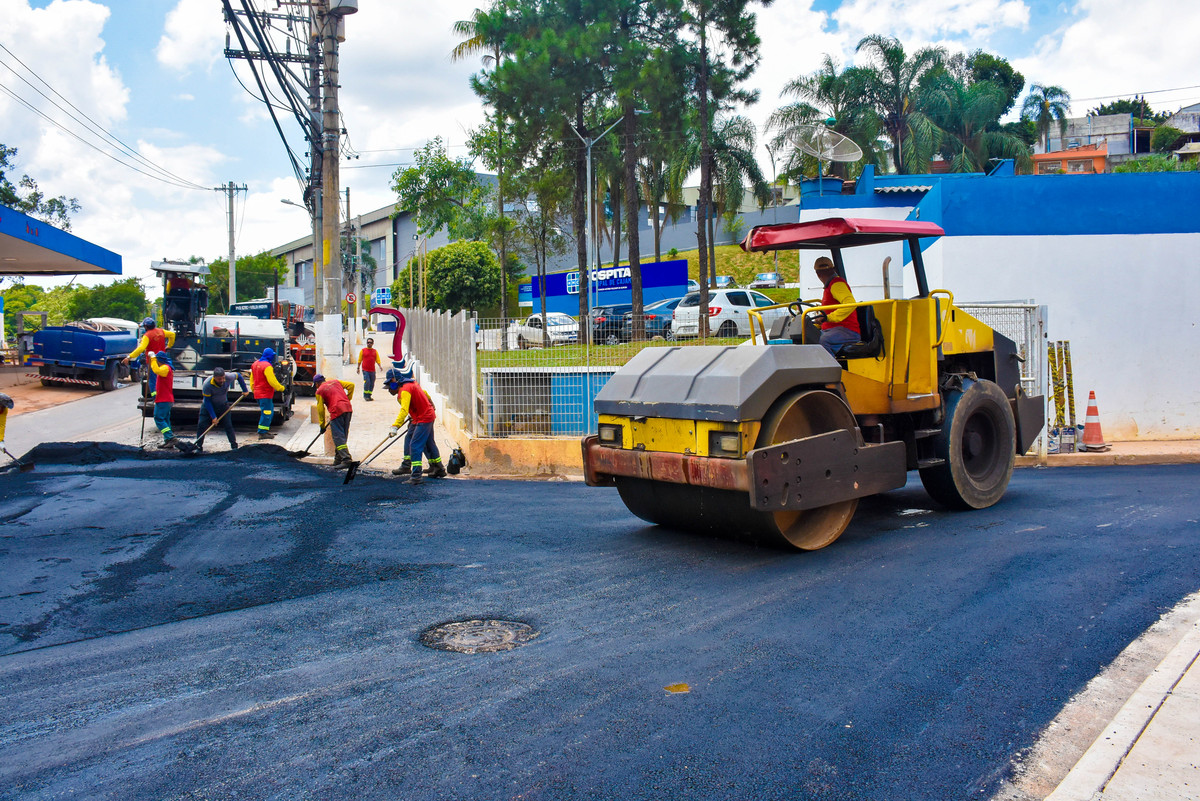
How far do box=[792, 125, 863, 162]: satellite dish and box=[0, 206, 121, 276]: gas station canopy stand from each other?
20.0 meters

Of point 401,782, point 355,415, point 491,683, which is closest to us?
point 401,782

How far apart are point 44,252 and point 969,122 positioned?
36318 mm

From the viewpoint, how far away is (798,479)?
5957 millimetres

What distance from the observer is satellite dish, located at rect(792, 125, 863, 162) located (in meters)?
13.1

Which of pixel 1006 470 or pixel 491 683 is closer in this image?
pixel 491 683

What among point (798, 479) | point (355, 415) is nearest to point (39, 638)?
point (798, 479)

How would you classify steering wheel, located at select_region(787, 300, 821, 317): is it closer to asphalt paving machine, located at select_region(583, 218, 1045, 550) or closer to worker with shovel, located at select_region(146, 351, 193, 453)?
asphalt paving machine, located at select_region(583, 218, 1045, 550)

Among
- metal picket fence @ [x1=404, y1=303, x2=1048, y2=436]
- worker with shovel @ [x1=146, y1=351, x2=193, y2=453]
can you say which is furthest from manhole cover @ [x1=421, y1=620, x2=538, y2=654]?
worker with shovel @ [x1=146, y1=351, x2=193, y2=453]

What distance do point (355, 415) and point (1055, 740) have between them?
16.2 metres

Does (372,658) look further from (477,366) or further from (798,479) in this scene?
(477,366)

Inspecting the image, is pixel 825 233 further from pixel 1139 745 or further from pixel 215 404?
pixel 215 404

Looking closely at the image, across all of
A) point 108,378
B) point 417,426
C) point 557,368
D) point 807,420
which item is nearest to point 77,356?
point 108,378

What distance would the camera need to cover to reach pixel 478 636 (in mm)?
4875

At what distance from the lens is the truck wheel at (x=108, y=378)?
22719 mm
